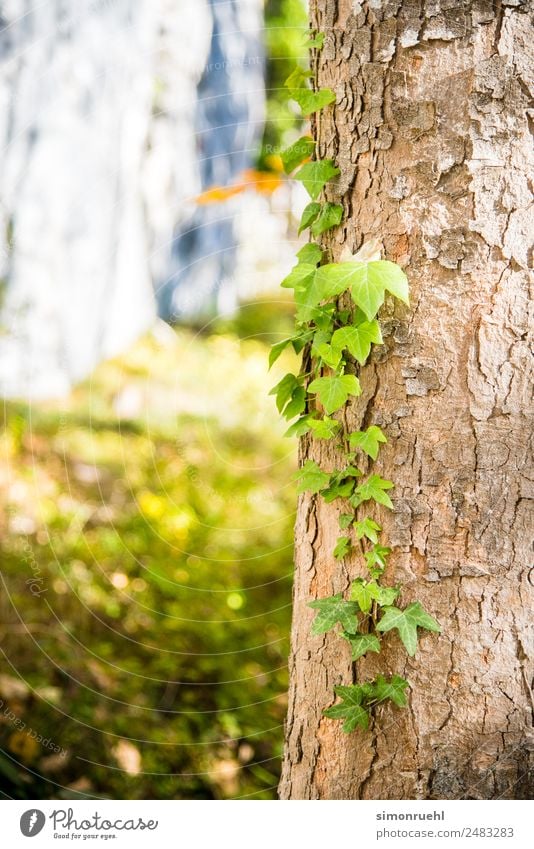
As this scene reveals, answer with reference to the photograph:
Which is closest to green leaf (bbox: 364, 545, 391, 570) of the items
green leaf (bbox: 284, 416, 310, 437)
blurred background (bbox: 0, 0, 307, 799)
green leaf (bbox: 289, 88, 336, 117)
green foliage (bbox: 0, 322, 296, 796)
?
green leaf (bbox: 284, 416, 310, 437)

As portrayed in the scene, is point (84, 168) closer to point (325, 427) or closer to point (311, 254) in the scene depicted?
point (311, 254)

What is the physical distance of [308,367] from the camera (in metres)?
1.24

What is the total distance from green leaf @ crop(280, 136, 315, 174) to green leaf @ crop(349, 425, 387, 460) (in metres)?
0.53

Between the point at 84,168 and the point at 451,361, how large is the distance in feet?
11.1

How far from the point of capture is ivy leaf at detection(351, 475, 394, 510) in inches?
44.1

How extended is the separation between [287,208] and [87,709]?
441cm

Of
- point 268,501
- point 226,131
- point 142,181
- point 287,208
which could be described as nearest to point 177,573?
point 268,501

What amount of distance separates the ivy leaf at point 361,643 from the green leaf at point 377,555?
0.41ft

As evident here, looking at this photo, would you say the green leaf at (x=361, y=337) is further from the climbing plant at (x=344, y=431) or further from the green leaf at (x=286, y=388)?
the green leaf at (x=286, y=388)

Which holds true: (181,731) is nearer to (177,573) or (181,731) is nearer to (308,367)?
(177,573)

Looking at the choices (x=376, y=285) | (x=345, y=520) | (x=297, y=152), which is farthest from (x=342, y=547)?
(x=297, y=152)

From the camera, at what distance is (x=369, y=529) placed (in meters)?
1.14
